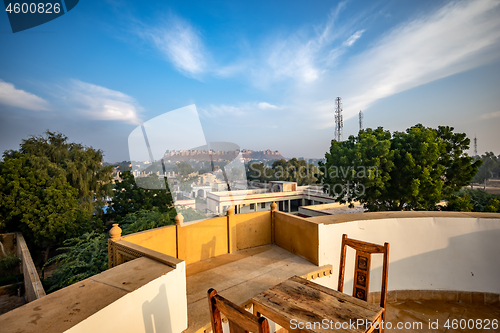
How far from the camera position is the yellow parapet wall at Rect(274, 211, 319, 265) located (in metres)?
3.71

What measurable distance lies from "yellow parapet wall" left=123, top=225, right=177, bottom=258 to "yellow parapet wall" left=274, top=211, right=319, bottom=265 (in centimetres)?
201

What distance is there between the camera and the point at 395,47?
29.4ft

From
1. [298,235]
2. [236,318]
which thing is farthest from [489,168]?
[236,318]

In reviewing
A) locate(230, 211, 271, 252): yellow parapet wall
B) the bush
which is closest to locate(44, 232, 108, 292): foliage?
locate(230, 211, 271, 252): yellow parapet wall

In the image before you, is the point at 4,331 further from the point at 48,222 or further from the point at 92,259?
the point at 48,222

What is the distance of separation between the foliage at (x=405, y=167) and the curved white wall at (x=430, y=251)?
18.7ft

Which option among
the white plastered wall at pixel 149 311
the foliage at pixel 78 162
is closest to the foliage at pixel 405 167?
the white plastered wall at pixel 149 311

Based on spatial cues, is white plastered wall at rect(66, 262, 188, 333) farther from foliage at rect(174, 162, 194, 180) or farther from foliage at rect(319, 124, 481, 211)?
foliage at rect(319, 124, 481, 211)

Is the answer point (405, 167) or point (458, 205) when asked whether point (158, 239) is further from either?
point (458, 205)

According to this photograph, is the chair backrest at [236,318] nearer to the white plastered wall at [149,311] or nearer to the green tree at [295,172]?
the white plastered wall at [149,311]

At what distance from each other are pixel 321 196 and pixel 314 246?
20380mm

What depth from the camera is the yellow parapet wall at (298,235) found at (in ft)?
12.2

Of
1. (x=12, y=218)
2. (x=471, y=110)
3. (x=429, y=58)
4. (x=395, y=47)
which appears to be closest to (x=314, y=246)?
(x=395, y=47)

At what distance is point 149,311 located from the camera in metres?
1.72
